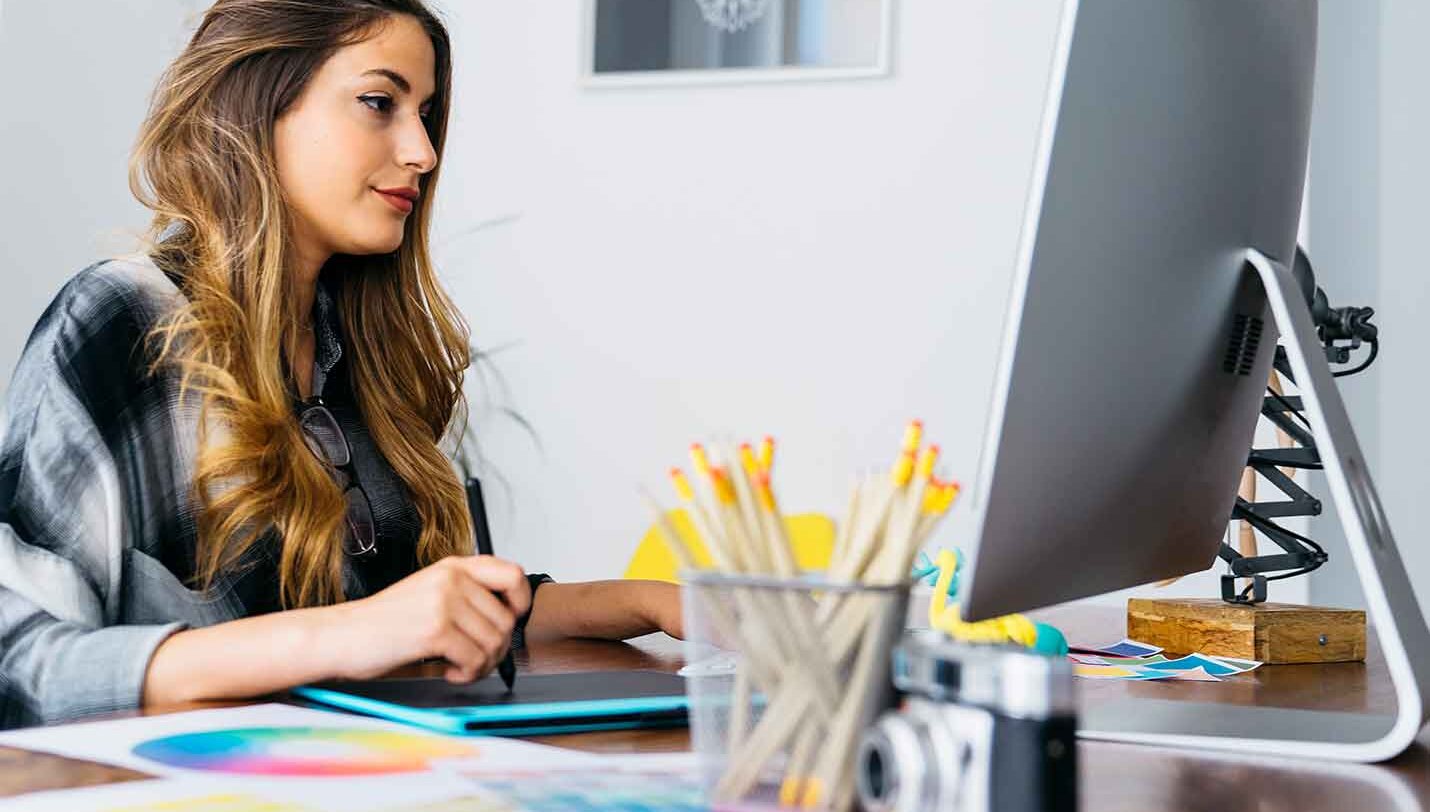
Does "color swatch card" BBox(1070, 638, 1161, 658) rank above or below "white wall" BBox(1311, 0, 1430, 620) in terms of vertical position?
below

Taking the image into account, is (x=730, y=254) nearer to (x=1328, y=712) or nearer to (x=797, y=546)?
(x=797, y=546)

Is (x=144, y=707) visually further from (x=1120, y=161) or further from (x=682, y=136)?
(x=682, y=136)

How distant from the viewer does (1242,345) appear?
0.94m

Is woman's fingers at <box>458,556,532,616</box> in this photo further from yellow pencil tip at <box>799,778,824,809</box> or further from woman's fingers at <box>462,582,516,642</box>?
yellow pencil tip at <box>799,778,824,809</box>

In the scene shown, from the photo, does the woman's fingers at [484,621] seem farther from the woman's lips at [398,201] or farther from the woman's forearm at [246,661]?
the woman's lips at [398,201]

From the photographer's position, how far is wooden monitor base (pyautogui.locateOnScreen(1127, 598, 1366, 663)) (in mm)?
1232

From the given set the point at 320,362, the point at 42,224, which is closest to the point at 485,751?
the point at 320,362

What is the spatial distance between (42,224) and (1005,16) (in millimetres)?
2232

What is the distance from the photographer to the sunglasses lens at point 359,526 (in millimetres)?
1412

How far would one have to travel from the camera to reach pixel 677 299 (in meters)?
3.14

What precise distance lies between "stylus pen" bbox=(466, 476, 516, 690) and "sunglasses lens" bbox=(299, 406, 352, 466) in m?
0.53

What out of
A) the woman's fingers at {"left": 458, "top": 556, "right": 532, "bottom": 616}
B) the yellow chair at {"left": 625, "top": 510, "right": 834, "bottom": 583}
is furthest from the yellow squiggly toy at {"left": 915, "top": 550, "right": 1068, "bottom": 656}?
the yellow chair at {"left": 625, "top": 510, "right": 834, "bottom": 583}

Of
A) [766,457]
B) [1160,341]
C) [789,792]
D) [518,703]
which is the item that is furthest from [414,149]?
[789,792]

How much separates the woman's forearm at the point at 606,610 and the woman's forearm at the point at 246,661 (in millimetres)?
440
